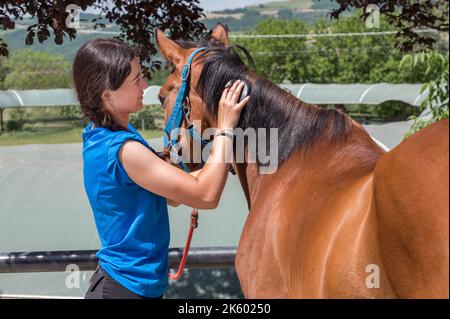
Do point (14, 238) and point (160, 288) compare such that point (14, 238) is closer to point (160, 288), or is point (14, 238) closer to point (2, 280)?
point (2, 280)

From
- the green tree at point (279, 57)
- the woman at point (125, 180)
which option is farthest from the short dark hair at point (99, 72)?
the green tree at point (279, 57)

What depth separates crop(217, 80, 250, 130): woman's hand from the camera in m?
2.15

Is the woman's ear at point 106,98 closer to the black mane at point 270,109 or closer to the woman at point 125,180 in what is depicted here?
the woman at point 125,180

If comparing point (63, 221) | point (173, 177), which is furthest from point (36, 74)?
point (173, 177)

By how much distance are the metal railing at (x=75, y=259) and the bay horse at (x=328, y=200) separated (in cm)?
105

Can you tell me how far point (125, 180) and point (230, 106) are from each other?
498mm

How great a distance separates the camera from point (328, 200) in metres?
1.85

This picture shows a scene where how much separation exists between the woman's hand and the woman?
4cm

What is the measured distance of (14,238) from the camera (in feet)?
17.1

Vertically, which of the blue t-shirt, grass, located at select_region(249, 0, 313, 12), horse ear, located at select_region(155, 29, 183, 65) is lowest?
grass, located at select_region(249, 0, 313, 12)

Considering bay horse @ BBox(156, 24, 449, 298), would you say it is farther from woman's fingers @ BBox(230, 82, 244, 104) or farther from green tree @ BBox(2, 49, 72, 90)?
green tree @ BBox(2, 49, 72, 90)

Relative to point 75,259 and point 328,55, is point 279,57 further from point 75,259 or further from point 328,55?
point 75,259

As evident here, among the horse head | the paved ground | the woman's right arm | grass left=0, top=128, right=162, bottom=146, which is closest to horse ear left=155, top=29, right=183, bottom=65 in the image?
the horse head
